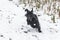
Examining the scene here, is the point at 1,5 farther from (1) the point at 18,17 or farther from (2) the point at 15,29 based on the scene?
(2) the point at 15,29

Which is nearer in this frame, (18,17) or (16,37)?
(16,37)

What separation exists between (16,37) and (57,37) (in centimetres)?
135

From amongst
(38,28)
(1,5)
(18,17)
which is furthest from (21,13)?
(38,28)

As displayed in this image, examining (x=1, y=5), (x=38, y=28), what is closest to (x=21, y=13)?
(x=1, y=5)

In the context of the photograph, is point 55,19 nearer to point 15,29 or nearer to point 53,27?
point 53,27

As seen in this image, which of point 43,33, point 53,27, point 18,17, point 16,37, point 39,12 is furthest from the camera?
point 39,12

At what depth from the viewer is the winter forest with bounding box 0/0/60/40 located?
7133 millimetres

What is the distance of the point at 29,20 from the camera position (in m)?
7.21

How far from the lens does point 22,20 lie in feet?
27.2

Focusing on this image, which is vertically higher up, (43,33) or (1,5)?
(1,5)

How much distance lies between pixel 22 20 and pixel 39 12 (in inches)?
51.3

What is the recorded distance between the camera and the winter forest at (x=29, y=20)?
7133mm

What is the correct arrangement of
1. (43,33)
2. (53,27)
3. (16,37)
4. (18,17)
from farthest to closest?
(18,17) → (53,27) → (43,33) → (16,37)

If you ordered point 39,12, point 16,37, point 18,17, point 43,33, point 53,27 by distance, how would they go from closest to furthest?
point 16,37, point 43,33, point 53,27, point 18,17, point 39,12
